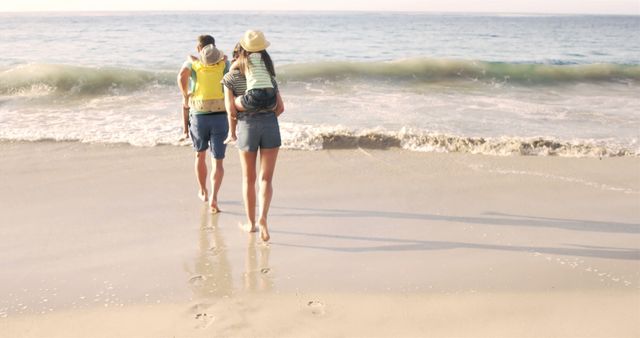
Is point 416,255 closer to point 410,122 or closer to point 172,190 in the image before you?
point 172,190

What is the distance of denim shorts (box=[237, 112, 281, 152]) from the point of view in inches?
180

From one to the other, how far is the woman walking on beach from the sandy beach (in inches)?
17.7

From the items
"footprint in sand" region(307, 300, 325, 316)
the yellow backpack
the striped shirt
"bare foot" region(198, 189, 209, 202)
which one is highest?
the striped shirt

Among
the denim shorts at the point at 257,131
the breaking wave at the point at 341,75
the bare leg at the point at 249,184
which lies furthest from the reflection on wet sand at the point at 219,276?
the breaking wave at the point at 341,75

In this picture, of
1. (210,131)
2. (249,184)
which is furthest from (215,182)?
(249,184)

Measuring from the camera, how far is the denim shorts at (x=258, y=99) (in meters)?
4.43

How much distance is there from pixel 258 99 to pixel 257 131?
274 millimetres

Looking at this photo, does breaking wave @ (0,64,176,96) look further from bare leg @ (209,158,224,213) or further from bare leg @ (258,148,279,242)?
bare leg @ (258,148,279,242)

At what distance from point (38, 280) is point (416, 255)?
265 centimetres

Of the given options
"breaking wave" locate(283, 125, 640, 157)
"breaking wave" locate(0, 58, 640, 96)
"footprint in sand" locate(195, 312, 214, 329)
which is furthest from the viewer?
"breaking wave" locate(0, 58, 640, 96)

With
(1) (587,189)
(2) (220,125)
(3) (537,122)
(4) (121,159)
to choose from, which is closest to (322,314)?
(2) (220,125)

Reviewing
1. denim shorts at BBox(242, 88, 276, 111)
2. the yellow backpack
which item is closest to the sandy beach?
the yellow backpack

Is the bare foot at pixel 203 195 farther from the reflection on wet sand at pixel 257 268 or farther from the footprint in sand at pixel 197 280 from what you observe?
the footprint in sand at pixel 197 280

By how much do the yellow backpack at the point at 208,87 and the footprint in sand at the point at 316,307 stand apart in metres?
2.28
